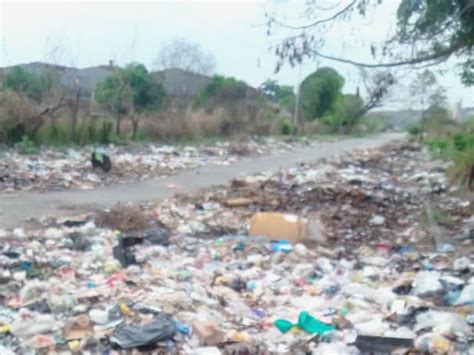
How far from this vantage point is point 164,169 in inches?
494

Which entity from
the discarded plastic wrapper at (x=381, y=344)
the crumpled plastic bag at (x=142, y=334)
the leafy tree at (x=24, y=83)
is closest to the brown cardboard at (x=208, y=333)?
the crumpled plastic bag at (x=142, y=334)

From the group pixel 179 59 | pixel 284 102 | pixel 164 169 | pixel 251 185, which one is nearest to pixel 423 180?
pixel 251 185

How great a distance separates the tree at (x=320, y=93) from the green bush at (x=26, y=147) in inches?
1105

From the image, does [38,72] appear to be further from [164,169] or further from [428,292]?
[428,292]

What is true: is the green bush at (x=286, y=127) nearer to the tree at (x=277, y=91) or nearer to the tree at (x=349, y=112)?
the tree at (x=349, y=112)

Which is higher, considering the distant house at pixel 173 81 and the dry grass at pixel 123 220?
the distant house at pixel 173 81

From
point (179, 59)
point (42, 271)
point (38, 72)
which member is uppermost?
point (179, 59)

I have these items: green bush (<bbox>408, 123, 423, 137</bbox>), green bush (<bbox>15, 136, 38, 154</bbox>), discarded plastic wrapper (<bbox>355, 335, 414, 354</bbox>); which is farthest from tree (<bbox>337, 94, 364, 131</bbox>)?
discarded plastic wrapper (<bbox>355, 335, 414, 354</bbox>)

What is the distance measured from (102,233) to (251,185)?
4.20 m

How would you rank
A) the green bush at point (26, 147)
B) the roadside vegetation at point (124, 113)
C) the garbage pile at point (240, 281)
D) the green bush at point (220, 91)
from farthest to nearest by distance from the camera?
1. the green bush at point (220, 91)
2. the roadside vegetation at point (124, 113)
3. the green bush at point (26, 147)
4. the garbage pile at point (240, 281)

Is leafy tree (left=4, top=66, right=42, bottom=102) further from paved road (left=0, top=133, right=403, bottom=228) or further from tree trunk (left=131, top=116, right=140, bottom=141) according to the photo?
paved road (left=0, top=133, right=403, bottom=228)

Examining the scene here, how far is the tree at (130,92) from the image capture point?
→ 18.0m

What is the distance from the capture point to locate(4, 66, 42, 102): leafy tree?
1505 centimetres

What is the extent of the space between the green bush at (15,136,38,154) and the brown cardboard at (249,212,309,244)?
787 centimetres
